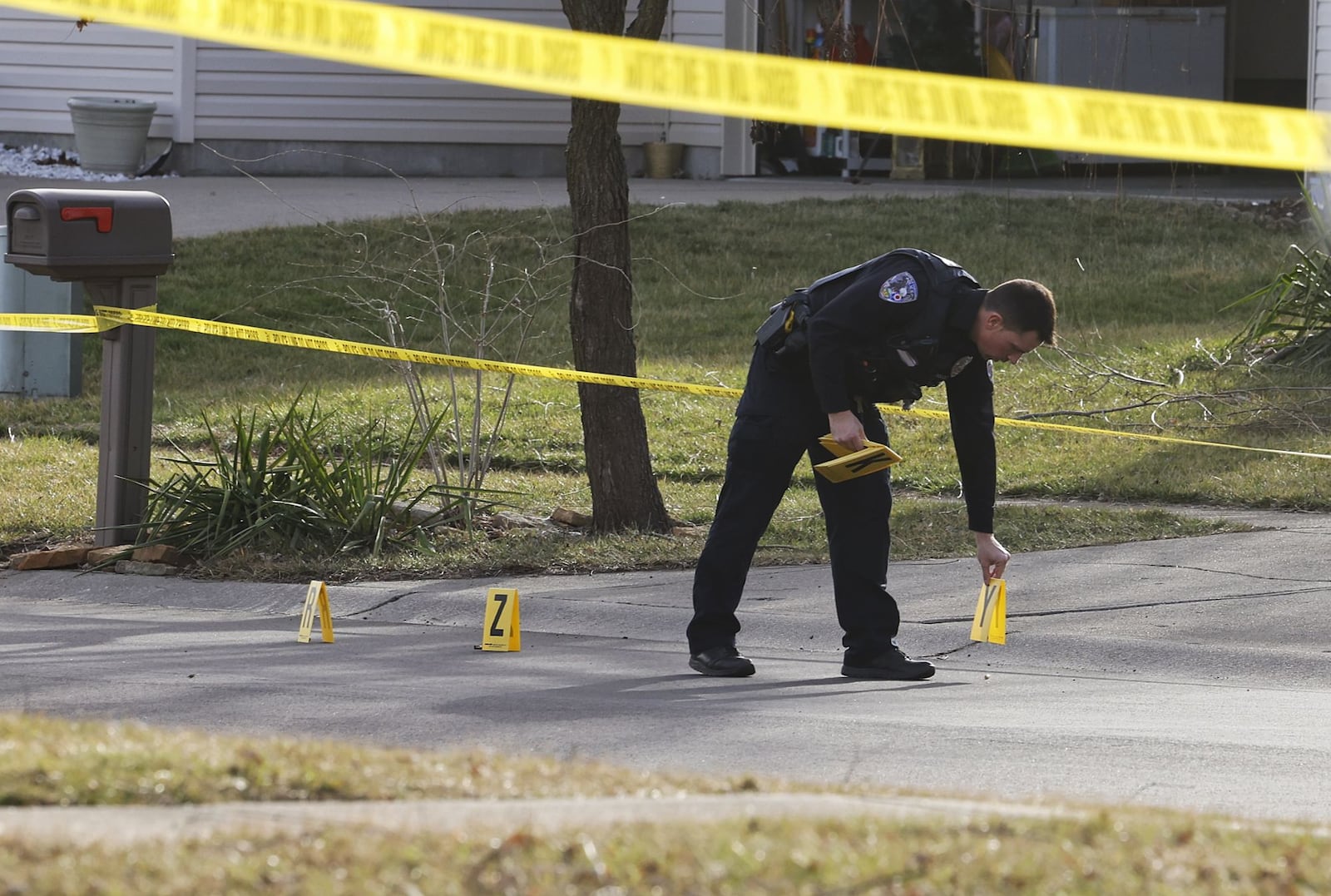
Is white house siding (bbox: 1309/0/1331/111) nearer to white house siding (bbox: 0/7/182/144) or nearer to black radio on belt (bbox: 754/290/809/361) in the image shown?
white house siding (bbox: 0/7/182/144)

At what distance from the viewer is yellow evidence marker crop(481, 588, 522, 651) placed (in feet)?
21.0

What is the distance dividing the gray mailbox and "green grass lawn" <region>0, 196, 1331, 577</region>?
48.0 inches

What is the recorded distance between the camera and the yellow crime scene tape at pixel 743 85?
15.2 feet

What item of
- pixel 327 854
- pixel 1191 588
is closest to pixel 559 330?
pixel 1191 588

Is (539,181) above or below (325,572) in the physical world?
above

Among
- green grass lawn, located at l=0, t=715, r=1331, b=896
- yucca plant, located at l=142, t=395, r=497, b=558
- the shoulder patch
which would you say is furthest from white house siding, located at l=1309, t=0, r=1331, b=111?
green grass lawn, located at l=0, t=715, r=1331, b=896

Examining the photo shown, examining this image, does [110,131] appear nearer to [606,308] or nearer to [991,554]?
[606,308]

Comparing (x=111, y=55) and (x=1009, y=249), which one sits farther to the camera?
(x=111, y=55)

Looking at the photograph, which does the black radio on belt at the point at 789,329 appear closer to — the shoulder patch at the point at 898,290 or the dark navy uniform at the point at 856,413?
the dark navy uniform at the point at 856,413

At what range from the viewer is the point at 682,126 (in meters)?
20.4

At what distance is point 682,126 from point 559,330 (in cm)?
742

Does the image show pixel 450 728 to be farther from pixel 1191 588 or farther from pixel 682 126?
pixel 682 126

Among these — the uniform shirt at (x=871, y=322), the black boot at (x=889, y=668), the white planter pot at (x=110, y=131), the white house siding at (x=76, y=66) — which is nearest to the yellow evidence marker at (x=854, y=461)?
the uniform shirt at (x=871, y=322)

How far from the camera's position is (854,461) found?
557cm
